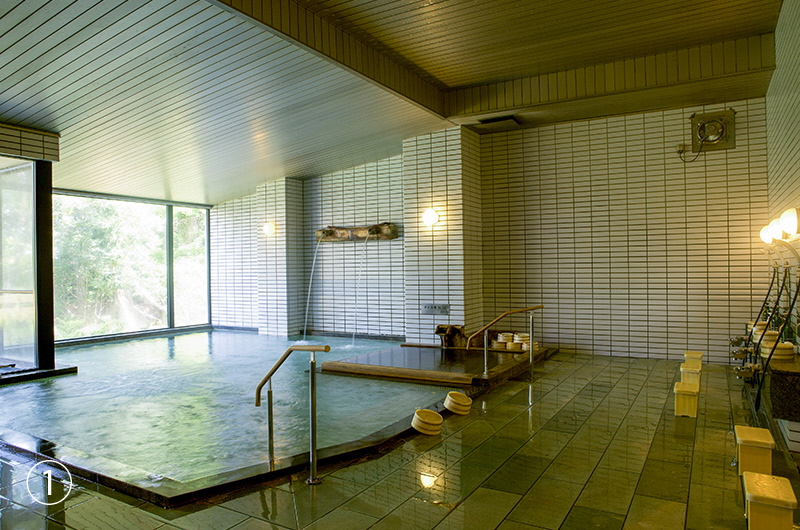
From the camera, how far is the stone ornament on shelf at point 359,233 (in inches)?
401

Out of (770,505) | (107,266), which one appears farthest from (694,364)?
(107,266)

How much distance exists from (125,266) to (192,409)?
7.71 metres

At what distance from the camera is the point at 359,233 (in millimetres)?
10570

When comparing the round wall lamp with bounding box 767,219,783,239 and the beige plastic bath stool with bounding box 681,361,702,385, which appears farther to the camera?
the beige plastic bath stool with bounding box 681,361,702,385

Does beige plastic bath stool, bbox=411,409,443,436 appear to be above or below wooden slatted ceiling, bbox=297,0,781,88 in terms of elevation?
below

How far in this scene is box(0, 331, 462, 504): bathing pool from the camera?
12.2 feet

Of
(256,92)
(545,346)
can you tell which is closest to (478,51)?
(256,92)

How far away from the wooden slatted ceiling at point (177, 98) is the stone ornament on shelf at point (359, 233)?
4.55 ft

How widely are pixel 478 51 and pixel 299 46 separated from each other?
2.37 m

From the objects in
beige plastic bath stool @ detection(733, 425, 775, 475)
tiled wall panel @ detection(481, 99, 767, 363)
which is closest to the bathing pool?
beige plastic bath stool @ detection(733, 425, 775, 475)

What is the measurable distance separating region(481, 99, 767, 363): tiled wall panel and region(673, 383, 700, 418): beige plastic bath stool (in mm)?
3269

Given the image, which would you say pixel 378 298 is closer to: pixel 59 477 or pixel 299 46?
pixel 299 46

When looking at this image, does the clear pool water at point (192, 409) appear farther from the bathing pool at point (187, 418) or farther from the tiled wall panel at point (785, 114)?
the tiled wall panel at point (785, 114)

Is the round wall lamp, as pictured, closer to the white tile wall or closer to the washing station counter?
the washing station counter
